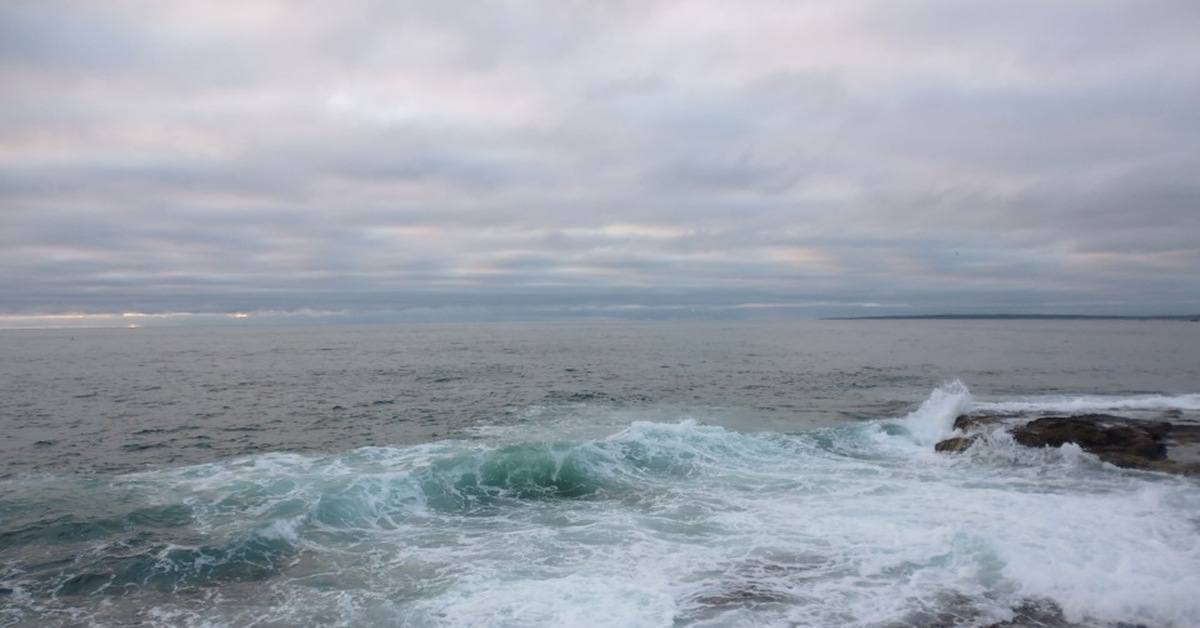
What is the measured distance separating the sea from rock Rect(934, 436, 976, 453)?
42cm

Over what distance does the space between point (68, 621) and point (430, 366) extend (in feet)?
134

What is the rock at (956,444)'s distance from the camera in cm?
2077

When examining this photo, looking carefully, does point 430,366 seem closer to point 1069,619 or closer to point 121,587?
point 121,587

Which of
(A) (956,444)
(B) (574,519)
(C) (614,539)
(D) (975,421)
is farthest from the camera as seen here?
(D) (975,421)

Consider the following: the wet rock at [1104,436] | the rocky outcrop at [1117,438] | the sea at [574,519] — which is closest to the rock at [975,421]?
the rocky outcrop at [1117,438]

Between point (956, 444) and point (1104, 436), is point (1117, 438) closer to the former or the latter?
point (1104, 436)

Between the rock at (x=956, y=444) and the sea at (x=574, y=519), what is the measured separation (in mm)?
420

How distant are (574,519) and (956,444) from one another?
1310cm

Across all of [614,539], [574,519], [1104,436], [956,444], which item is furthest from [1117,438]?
[574,519]

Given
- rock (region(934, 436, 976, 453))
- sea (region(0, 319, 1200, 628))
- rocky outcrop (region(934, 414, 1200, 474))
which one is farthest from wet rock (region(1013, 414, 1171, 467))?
rock (region(934, 436, 976, 453))

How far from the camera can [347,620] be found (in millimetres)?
10219

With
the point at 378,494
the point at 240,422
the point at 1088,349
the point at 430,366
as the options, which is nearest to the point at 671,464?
the point at 378,494

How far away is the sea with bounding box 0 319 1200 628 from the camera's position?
413 inches

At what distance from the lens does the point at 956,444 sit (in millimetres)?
21047
